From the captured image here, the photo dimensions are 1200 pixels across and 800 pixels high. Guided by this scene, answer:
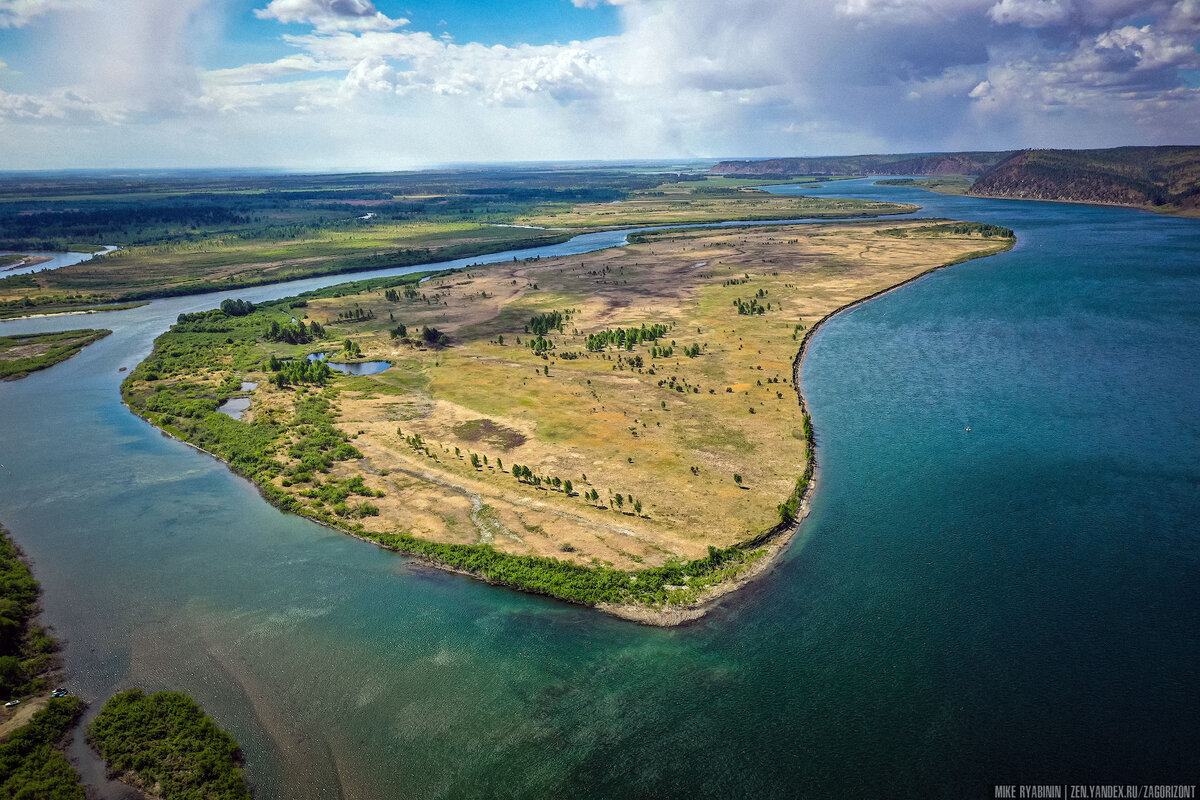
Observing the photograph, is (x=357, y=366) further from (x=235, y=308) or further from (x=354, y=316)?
(x=235, y=308)

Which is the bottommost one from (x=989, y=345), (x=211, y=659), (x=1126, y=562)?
(x=211, y=659)

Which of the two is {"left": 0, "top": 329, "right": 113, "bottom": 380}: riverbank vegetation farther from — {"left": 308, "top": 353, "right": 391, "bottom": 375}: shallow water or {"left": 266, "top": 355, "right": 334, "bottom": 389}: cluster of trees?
{"left": 308, "top": 353, "right": 391, "bottom": 375}: shallow water

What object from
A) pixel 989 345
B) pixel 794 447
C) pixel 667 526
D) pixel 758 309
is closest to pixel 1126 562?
pixel 794 447

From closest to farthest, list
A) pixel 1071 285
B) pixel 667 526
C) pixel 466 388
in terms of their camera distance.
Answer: pixel 667 526 → pixel 466 388 → pixel 1071 285

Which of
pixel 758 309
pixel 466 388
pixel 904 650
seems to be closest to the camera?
pixel 904 650

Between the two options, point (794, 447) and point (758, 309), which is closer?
point (794, 447)

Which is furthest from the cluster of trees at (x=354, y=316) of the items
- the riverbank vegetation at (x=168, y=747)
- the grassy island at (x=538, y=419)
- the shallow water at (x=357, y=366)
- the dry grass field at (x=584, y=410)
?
the riverbank vegetation at (x=168, y=747)

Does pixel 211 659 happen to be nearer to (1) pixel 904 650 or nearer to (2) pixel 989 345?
(1) pixel 904 650
